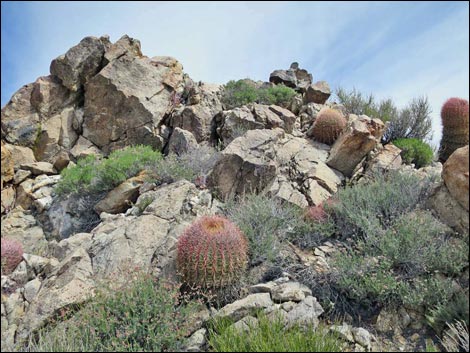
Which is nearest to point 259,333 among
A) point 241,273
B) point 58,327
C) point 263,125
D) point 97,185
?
point 241,273

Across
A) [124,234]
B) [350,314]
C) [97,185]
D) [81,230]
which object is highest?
[97,185]

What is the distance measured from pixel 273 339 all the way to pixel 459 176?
2794mm

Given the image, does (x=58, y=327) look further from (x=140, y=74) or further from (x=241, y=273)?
(x=140, y=74)

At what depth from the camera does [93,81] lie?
920cm

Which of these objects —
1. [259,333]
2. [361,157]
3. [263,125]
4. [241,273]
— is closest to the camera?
[259,333]

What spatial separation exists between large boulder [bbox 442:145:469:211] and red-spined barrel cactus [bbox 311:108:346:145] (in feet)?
13.0

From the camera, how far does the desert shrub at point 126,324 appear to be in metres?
3.50

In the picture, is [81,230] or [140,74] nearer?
[81,230]

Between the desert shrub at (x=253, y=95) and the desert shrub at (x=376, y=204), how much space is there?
4.95m

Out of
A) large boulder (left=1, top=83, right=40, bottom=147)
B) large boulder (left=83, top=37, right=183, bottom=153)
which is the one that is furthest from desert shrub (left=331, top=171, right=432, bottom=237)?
large boulder (left=1, top=83, right=40, bottom=147)

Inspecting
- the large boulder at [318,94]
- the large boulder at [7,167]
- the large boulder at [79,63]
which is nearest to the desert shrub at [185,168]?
the large boulder at [7,167]

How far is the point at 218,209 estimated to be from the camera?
611 cm

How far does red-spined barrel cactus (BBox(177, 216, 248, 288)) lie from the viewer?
13.9ft

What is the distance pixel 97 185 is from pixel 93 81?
3.43m
